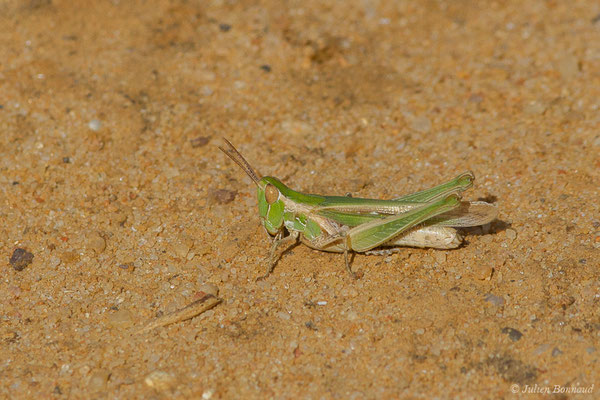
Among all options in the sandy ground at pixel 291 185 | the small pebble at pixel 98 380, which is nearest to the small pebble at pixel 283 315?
the sandy ground at pixel 291 185

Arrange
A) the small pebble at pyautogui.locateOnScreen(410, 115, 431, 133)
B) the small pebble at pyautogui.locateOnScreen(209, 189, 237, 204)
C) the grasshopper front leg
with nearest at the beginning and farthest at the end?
the grasshopper front leg, the small pebble at pyautogui.locateOnScreen(209, 189, 237, 204), the small pebble at pyautogui.locateOnScreen(410, 115, 431, 133)

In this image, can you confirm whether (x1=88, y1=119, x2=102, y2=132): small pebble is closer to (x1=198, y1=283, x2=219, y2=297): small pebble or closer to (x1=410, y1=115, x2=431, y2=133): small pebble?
(x1=198, y1=283, x2=219, y2=297): small pebble

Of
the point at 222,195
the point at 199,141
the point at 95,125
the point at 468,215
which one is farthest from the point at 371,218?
the point at 95,125

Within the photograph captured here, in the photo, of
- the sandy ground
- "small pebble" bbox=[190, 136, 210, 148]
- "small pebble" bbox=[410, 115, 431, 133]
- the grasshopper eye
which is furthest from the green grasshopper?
"small pebble" bbox=[410, 115, 431, 133]

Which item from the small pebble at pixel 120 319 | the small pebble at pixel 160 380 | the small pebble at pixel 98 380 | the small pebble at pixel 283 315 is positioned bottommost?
the small pebble at pixel 98 380

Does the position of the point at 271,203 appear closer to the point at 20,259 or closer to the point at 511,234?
the point at 511,234

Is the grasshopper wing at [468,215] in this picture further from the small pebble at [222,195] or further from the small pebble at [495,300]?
the small pebble at [222,195]

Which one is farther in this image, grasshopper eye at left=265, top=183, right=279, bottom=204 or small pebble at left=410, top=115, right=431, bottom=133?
small pebble at left=410, top=115, right=431, bottom=133
